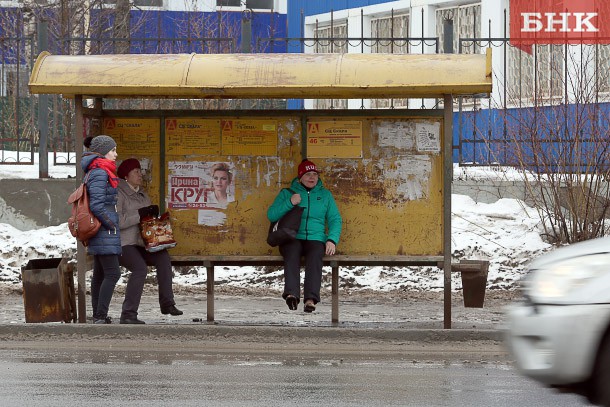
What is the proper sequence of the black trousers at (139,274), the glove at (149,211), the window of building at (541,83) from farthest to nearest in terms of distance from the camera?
the window of building at (541,83)
the glove at (149,211)
the black trousers at (139,274)

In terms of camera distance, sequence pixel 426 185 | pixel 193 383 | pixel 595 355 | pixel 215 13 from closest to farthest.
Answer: pixel 595 355 → pixel 193 383 → pixel 426 185 → pixel 215 13

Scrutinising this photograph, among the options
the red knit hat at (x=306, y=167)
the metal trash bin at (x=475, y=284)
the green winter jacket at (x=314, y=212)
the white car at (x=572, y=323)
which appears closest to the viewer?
the white car at (x=572, y=323)

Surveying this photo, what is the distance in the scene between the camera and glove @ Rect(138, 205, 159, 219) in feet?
40.7

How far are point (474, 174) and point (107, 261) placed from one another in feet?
22.6

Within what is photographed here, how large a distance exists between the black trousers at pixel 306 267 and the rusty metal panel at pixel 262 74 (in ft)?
4.82

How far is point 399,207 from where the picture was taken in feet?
42.4

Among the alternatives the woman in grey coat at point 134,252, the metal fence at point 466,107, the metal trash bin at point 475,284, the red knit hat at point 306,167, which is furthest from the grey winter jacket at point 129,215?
the metal fence at point 466,107

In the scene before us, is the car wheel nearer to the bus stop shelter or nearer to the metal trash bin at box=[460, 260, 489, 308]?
the bus stop shelter

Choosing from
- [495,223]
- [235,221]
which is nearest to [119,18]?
[495,223]

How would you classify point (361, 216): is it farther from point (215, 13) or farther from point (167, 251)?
point (215, 13)

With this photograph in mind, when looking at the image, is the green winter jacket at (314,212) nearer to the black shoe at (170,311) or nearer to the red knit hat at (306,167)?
the red knit hat at (306,167)

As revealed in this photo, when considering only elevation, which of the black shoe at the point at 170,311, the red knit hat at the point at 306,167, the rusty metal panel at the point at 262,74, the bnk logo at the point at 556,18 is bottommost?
the black shoe at the point at 170,311

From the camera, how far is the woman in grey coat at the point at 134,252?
12.3 metres

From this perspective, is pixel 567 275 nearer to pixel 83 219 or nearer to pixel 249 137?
pixel 83 219
